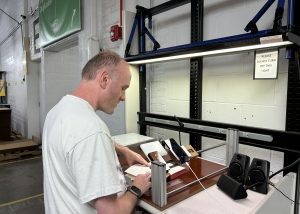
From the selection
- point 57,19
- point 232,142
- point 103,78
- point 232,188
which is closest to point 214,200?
point 232,188

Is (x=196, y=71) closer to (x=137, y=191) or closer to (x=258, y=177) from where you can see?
(x=258, y=177)

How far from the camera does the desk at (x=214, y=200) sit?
87cm

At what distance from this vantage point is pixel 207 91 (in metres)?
1.68

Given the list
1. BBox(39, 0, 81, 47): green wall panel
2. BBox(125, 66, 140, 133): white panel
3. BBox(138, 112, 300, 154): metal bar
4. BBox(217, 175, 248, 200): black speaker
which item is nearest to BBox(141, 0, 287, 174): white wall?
BBox(138, 112, 300, 154): metal bar

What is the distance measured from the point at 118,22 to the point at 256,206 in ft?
7.09

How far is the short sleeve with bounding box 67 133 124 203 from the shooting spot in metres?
0.73

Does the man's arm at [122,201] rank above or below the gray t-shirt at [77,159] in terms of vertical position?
below

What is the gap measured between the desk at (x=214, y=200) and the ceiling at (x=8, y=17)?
5.89 meters

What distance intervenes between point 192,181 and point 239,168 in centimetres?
23

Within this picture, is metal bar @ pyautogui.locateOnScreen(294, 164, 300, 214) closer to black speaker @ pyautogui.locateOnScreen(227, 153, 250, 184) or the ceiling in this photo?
black speaker @ pyautogui.locateOnScreen(227, 153, 250, 184)

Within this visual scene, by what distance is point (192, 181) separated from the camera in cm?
108

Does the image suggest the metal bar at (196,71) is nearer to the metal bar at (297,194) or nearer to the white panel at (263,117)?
the white panel at (263,117)

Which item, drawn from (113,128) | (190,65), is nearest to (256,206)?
(190,65)

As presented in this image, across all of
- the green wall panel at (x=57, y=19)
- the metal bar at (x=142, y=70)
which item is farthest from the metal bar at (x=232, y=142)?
the green wall panel at (x=57, y=19)
